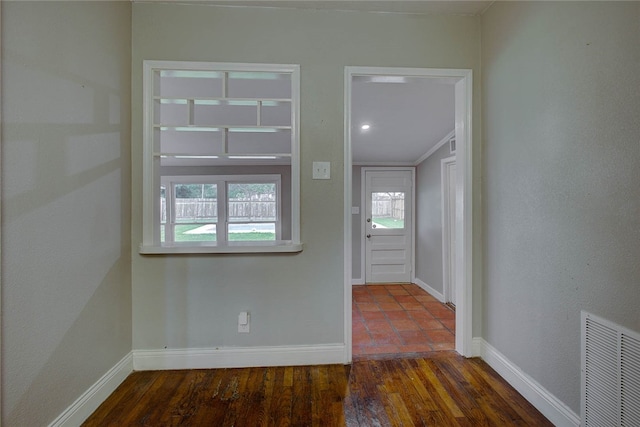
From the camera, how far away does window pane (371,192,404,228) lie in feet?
14.8

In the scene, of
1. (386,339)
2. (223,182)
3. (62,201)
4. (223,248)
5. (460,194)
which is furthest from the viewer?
(223,182)

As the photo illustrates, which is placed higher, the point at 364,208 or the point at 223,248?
the point at 364,208

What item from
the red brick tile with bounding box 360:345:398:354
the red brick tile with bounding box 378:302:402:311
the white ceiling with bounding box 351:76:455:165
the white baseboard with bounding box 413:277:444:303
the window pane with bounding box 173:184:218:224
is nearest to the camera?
the red brick tile with bounding box 360:345:398:354

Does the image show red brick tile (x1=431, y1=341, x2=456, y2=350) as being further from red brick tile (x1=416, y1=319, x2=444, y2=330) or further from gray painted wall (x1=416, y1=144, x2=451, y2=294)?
gray painted wall (x1=416, y1=144, x2=451, y2=294)

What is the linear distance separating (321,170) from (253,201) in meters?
3.44

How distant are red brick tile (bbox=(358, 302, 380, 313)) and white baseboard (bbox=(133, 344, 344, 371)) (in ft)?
4.41

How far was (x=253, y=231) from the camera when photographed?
531cm

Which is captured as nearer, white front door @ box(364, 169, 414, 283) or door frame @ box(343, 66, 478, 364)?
door frame @ box(343, 66, 478, 364)

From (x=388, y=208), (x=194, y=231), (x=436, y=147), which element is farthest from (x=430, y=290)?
(x=194, y=231)

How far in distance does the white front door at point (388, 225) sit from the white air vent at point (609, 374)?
3.20 meters

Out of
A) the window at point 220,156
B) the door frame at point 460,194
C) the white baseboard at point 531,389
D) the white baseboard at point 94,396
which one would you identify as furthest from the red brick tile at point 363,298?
the white baseboard at point 94,396

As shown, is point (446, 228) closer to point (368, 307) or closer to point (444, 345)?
point (368, 307)

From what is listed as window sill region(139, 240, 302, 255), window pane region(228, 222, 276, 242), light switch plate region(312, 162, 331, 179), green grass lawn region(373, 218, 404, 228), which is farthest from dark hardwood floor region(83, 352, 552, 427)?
window pane region(228, 222, 276, 242)

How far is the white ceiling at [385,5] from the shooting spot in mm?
1951
